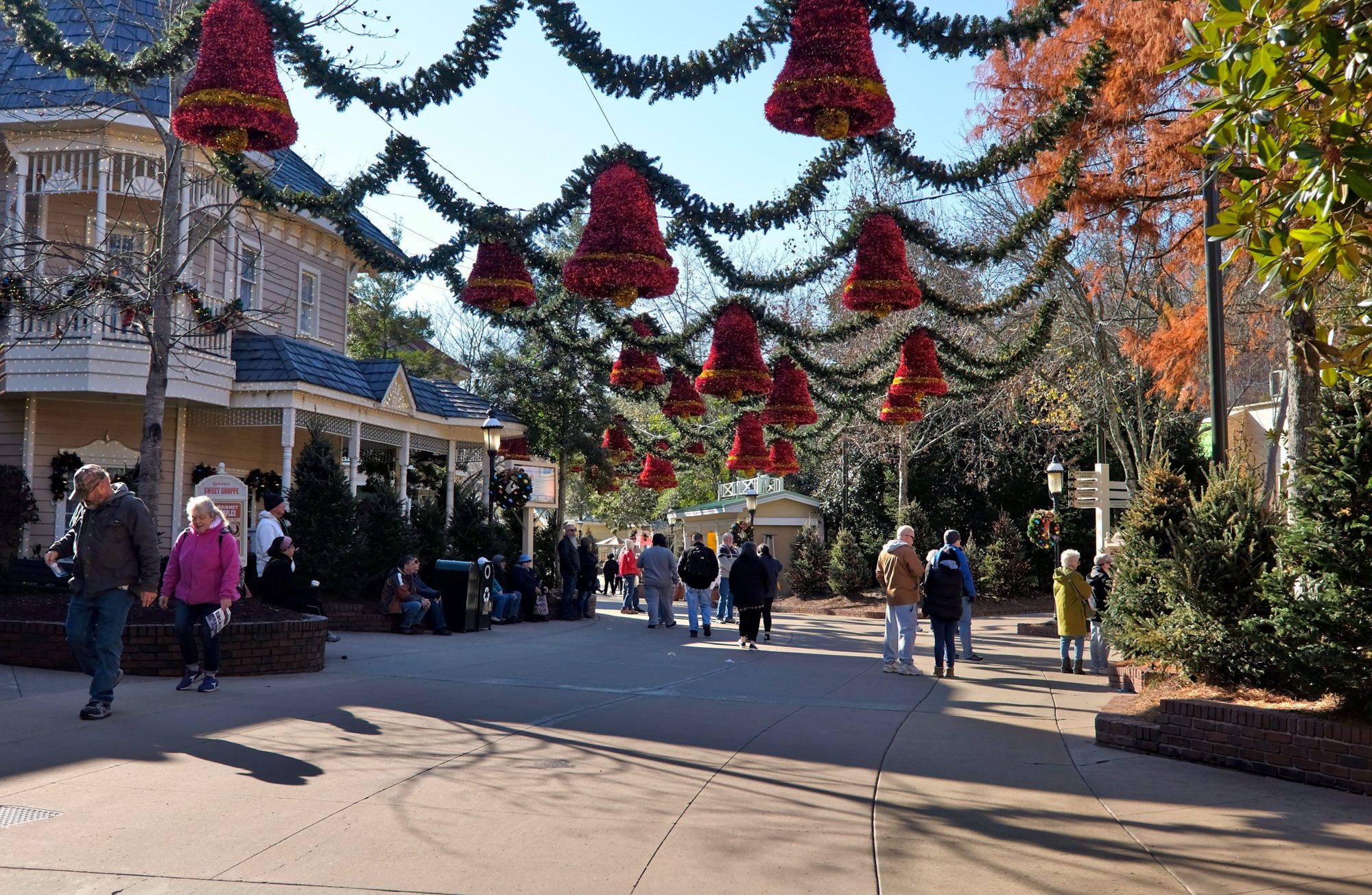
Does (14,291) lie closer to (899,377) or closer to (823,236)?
(899,377)

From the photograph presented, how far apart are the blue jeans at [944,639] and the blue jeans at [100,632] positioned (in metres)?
9.09

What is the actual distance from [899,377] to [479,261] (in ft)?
21.3

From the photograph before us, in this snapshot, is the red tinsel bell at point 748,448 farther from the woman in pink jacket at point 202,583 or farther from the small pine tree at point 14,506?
the small pine tree at point 14,506

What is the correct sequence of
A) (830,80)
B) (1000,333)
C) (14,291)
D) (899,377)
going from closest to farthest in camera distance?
(830,80)
(14,291)
(899,377)
(1000,333)

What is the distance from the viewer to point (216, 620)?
→ 911 centimetres

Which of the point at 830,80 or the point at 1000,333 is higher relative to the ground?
the point at 1000,333

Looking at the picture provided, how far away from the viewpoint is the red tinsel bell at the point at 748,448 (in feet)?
61.2

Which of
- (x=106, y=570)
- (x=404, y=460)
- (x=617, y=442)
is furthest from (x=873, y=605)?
(x=106, y=570)

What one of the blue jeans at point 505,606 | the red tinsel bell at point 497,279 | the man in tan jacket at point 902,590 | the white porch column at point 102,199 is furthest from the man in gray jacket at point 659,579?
the white porch column at point 102,199

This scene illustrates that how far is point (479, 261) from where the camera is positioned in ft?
34.2

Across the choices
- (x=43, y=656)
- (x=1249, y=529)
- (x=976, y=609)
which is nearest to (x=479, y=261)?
(x=43, y=656)

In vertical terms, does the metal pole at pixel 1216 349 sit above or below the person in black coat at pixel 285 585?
above

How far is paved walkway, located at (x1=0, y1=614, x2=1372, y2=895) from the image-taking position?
4.72 metres

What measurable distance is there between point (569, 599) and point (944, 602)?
9719 millimetres
